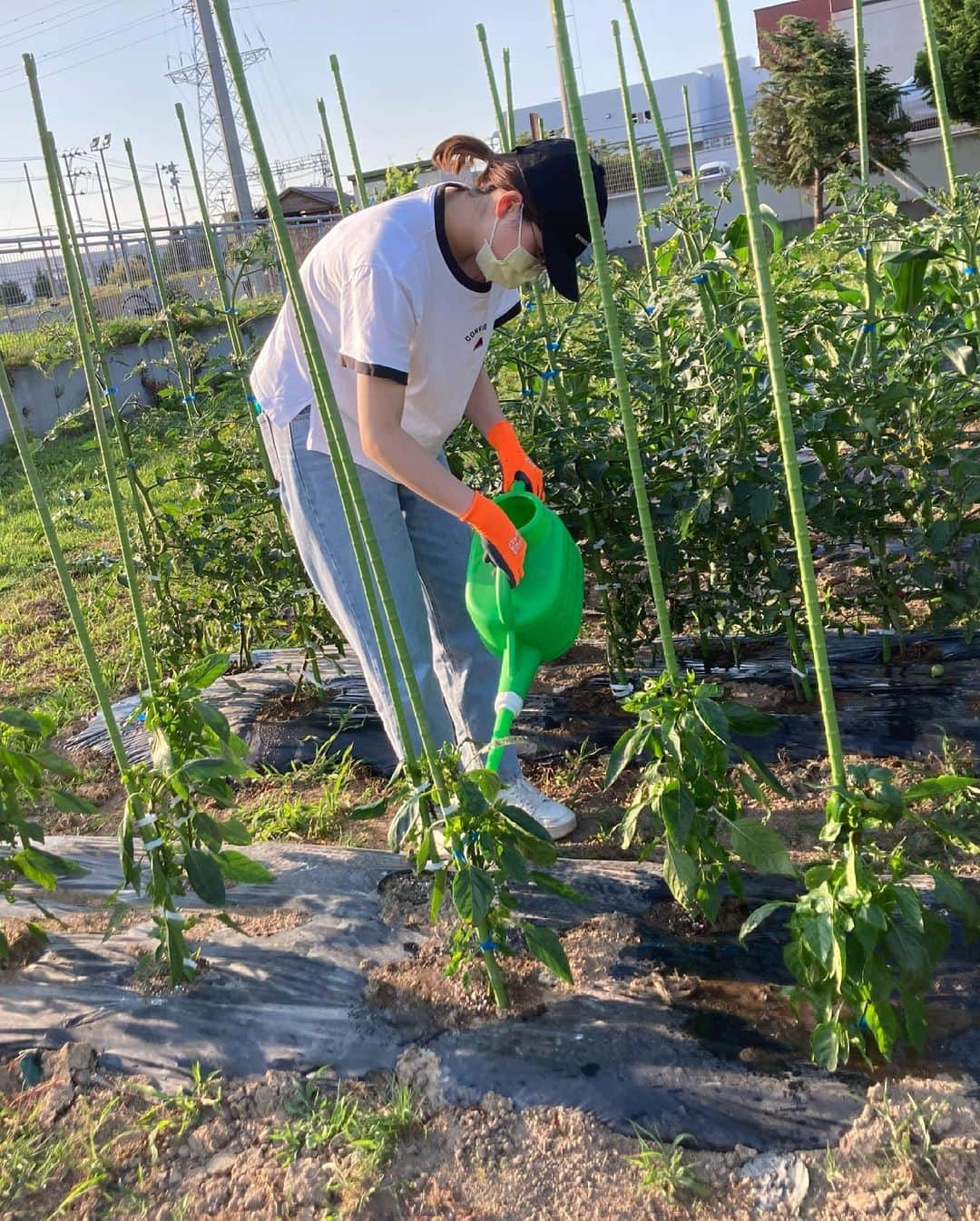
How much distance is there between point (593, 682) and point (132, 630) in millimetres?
1760

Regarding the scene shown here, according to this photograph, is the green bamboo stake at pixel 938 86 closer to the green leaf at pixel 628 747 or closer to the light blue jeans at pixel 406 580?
the light blue jeans at pixel 406 580

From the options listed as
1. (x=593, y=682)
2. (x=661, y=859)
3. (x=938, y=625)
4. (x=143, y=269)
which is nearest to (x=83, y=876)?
(x=661, y=859)

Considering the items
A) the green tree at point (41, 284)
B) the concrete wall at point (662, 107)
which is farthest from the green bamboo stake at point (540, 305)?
the concrete wall at point (662, 107)

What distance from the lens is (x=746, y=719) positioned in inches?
58.2

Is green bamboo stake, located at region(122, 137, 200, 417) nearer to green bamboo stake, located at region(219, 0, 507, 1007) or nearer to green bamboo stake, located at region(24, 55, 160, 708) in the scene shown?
green bamboo stake, located at region(24, 55, 160, 708)

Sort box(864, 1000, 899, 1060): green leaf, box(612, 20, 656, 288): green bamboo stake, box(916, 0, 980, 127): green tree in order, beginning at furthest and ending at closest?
1. box(916, 0, 980, 127): green tree
2. box(612, 20, 656, 288): green bamboo stake
3. box(864, 1000, 899, 1060): green leaf

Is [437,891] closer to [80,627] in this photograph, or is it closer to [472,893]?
[472,893]

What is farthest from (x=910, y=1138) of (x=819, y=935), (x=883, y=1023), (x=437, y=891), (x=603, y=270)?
(x=603, y=270)

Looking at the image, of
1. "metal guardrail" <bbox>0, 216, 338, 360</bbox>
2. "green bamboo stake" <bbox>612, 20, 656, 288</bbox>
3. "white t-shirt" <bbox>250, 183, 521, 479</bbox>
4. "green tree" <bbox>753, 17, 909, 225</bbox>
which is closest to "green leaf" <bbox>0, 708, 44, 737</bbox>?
"white t-shirt" <bbox>250, 183, 521, 479</bbox>

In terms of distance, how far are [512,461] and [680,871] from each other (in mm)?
910

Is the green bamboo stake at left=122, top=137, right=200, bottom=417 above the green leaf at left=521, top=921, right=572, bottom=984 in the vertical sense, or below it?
above

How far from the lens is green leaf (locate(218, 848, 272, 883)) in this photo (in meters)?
1.70

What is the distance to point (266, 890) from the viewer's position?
193 centimetres

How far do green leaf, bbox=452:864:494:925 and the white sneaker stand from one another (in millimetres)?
716
